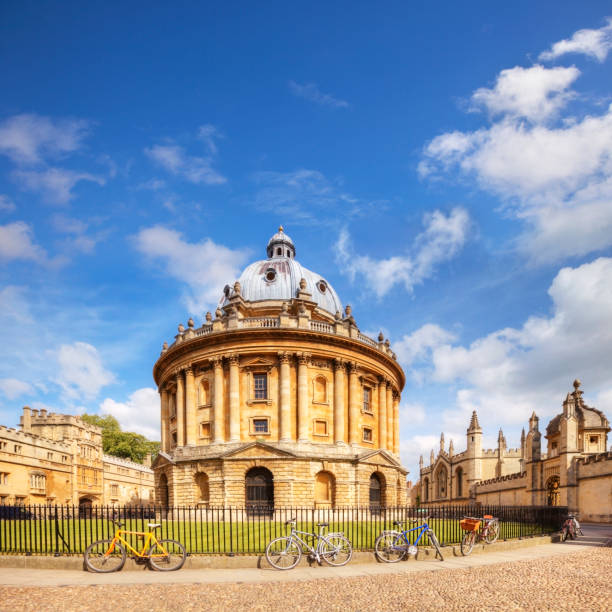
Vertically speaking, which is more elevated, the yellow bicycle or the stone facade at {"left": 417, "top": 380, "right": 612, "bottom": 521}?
the yellow bicycle

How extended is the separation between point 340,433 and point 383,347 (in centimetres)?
867

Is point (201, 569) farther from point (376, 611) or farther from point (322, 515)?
point (322, 515)

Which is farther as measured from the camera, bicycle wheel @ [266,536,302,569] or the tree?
the tree

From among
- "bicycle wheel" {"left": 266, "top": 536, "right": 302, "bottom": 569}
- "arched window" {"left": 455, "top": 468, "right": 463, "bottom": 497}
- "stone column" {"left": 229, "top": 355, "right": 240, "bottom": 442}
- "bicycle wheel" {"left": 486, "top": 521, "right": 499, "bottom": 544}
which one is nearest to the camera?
"bicycle wheel" {"left": 266, "top": 536, "right": 302, "bottom": 569}

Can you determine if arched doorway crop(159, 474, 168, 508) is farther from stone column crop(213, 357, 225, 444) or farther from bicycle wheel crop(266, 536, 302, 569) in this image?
bicycle wheel crop(266, 536, 302, 569)

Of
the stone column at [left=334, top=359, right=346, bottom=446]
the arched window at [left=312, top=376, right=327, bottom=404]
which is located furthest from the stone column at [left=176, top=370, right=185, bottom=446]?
the stone column at [left=334, top=359, right=346, bottom=446]

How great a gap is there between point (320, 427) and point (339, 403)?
7.00 feet

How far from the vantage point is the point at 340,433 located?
34.8 m

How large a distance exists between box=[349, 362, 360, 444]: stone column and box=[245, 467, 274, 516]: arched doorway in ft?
Result: 21.4

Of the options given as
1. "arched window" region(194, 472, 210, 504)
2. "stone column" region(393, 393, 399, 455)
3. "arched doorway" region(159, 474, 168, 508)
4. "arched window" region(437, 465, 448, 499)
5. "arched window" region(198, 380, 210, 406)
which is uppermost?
"arched window" region(198, 380, 210, 406)

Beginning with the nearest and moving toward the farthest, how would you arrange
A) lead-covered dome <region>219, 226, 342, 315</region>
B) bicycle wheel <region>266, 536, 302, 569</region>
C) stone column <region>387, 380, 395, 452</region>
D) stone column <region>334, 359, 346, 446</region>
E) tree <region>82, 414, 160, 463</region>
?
bicycle wheel <region>266, 536, 302, 569</region>, stone column <region>334, 359, 346, 446</region>, stone column <region>387, 380, 395, 452</region>, lead-covered dome <region>219, 226, 342, 315</region>, tree <region>82, 414, 160, 463</region>

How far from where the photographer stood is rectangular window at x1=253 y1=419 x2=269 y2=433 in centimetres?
3422

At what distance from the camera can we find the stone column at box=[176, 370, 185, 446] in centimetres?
3631

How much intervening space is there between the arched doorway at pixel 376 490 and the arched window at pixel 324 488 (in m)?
3.64
